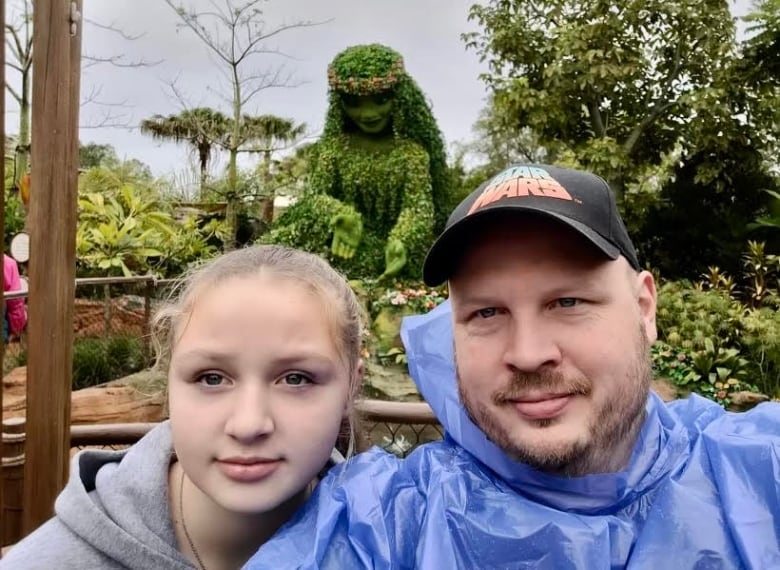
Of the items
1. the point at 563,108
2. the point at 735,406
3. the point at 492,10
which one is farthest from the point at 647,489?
the point at 492,10

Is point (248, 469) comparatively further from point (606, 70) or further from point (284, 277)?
point (606, 70)

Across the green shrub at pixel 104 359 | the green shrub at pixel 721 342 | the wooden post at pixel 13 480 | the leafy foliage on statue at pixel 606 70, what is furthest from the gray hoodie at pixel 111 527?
the leafy foliage on statue at pixel 606 70

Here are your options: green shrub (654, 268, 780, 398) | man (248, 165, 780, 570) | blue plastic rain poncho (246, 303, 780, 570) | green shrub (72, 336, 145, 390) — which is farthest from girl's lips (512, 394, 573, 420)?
green shrub (72, 336, 145, 390)

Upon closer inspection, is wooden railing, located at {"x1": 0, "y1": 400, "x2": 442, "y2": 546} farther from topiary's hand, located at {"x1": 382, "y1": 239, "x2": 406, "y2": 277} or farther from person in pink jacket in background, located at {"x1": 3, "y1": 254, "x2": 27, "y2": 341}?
topiary's hand, located at {"x1": 382, "y1": 239, "x2": 406, "y2": 277}

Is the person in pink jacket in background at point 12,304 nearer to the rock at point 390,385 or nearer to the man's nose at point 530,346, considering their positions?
the rock at point 390,385

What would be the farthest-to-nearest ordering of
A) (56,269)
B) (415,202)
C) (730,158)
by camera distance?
(730,158) < (415,202) < (56,269)

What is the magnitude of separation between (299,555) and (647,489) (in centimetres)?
55

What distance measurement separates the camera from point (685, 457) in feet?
3.69

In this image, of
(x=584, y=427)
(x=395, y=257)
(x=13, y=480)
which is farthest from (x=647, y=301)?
(x=395, y=257)

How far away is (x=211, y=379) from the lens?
1.13m

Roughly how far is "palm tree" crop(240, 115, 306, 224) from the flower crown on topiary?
5432 millimetres

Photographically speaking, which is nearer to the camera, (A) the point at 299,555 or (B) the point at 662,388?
(A) the point at 299,555

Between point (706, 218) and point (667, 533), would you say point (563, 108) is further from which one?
point (667, 533)

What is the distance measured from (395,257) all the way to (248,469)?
6.72 meters
